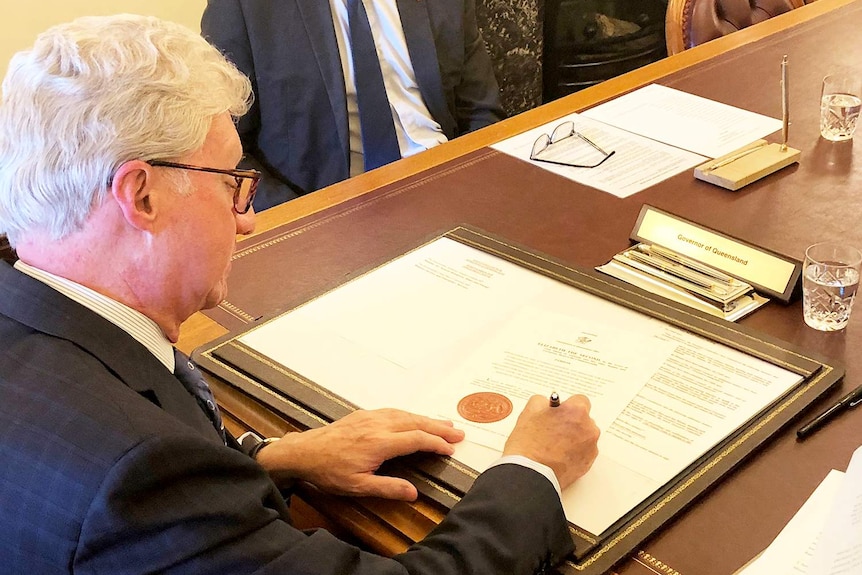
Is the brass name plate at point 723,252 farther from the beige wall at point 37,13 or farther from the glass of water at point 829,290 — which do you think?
the beige wall at point 37,13

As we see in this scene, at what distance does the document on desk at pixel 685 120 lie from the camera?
1.82 meters

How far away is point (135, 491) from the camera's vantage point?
2.60ft

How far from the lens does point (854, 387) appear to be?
1130 mm

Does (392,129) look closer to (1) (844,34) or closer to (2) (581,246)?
A: (2) (581,246)

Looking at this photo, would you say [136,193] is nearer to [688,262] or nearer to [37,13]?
[688,262]

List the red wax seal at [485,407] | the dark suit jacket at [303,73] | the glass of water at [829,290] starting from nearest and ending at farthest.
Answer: the red wax seal at [485,407], the glass of water at [829,290], the dark suit jacket at [303,73]

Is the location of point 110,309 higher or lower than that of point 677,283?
higher

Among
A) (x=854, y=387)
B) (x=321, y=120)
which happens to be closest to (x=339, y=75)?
(x=321, y=120)

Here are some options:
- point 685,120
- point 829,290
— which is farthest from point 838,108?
point 829,290

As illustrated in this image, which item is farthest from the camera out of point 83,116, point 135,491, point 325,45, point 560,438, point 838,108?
point 325,45

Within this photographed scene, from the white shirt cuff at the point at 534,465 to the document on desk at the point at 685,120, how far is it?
3.17 ft

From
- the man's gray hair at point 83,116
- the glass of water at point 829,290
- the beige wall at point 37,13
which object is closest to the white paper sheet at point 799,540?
the glass of water at point 829,290

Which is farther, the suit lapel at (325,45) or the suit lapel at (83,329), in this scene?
the suit lapel at (325,45)

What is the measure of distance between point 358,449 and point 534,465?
7.8 inches
